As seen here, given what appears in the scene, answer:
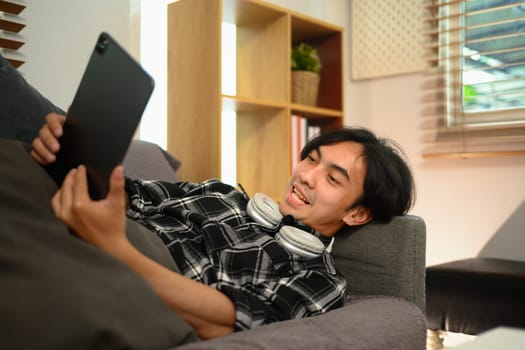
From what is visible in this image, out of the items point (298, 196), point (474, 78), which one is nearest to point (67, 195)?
point (298, 196)

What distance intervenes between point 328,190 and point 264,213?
0.64ft

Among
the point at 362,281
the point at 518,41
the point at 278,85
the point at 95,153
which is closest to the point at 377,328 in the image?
the point at 362,281

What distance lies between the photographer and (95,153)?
787 millimetres

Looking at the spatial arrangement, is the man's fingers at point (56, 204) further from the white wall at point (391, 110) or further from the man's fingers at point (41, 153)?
the white wall at point (391, 110)

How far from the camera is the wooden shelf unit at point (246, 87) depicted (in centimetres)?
226

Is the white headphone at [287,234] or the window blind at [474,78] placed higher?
the window blind at [474,78]

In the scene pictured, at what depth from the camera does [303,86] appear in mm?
2670

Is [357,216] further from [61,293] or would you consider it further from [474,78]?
[474,78]

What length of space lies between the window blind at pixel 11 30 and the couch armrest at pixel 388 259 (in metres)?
1.33

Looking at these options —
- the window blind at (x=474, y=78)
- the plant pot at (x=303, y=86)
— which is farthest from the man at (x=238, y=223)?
the window blind at (x=474, y=78)

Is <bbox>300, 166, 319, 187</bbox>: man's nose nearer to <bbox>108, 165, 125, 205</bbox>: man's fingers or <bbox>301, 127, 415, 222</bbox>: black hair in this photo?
<bbox>301, 127, 415, 222</bbox>: black hair

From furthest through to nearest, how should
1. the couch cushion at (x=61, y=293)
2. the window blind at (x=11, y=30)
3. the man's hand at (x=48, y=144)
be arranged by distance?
1. the window blind at (x=11, y=30)
2. the man's hand at (x=48, y=144)
3. the couch cushion at (x=61, y=293)

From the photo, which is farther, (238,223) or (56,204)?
(238,223)

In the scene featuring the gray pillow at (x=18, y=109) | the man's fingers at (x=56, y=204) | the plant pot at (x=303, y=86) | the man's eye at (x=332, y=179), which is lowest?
the man's fingers at (x=56, y=204)
